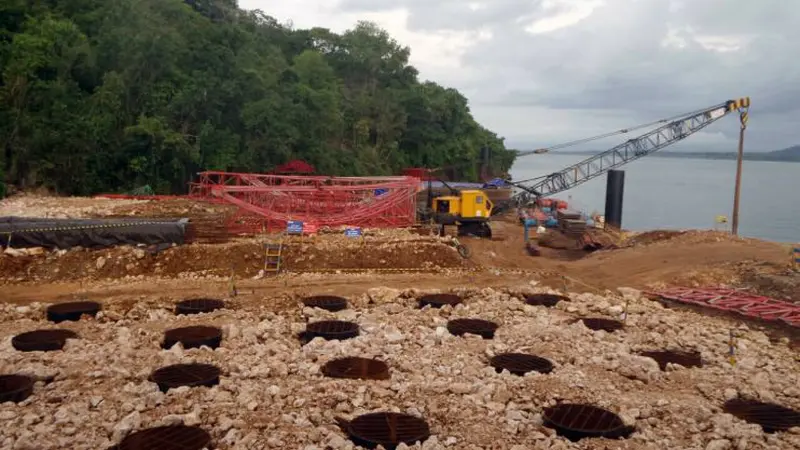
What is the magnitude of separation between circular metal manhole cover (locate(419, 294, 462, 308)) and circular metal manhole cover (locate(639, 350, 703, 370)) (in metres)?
4.38

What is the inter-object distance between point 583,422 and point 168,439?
5.03 m

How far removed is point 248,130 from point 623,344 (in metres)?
29.3

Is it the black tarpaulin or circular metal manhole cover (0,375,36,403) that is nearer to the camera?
circular metal manhole cover (0,375,36,403)

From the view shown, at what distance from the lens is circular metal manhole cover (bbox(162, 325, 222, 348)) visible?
36.8 feet

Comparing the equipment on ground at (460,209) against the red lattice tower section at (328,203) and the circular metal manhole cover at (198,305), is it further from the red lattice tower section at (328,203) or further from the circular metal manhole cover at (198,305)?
the circular metal manhole cover at (198,305)

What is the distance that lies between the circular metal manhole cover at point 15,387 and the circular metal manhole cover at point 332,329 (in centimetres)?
441

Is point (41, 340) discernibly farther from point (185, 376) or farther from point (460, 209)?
point (460, 209)

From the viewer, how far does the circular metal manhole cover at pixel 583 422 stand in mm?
8250

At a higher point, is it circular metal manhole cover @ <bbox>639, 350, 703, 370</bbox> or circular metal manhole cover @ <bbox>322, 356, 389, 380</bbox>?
circular metal manhole cover @ <bbox>639, 350, 703, 370</bbox>

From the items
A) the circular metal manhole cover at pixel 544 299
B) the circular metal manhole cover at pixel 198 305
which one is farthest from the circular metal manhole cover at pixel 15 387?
the circular metal manhole cover at pixel 544 299

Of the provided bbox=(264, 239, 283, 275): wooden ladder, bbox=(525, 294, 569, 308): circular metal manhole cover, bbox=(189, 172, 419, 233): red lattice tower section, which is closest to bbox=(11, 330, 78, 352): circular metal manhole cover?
bbox=(264, 239, 283, 275): wooden ladder

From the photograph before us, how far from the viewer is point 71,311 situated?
13.1 meters

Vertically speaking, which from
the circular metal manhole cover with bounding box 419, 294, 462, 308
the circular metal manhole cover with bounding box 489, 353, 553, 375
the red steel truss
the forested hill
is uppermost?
the forested hill

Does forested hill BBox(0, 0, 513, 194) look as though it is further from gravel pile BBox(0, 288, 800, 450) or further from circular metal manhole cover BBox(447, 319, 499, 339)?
circular metal manhole cover BBox(447, 319, 499, 339)
